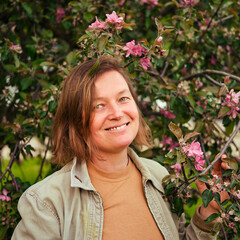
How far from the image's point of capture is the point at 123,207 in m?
1.58

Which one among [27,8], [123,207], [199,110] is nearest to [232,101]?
[199,110]

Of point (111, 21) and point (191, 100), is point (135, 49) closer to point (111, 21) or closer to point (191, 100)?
point (111, 21)

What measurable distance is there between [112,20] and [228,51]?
5.84 feet

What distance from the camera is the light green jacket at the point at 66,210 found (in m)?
1.41

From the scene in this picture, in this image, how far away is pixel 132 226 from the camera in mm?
1547

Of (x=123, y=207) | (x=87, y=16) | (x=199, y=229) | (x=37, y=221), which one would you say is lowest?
(x=199, y=229)

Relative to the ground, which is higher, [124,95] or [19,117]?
[124,95]

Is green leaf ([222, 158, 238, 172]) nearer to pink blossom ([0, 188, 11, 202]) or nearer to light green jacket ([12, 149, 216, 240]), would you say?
light green jacket ([12, 149, 216, 240])

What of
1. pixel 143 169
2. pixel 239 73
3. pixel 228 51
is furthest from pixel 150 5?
pixel 143 169

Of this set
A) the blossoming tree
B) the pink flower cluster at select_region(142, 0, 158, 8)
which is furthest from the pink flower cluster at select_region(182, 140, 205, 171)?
the pink flower cluster at select_region(142, 0, 158, 8)

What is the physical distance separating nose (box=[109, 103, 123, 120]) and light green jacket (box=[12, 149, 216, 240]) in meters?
0.28

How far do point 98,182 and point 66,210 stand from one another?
23cm

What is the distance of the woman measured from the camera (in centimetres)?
145

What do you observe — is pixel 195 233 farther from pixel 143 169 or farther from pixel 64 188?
pixel 64 188
